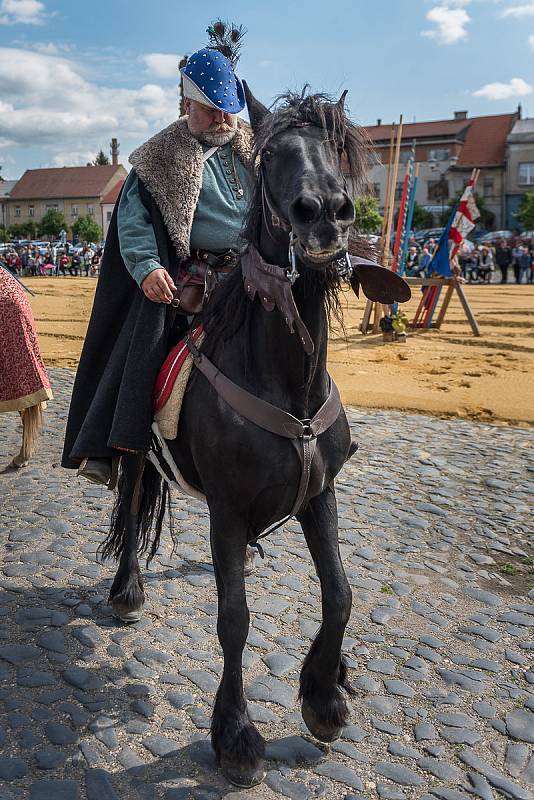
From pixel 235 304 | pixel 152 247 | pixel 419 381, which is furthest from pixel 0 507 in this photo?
pixel 419 381

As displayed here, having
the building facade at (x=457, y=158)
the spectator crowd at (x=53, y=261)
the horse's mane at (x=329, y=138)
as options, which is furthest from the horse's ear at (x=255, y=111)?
the building facade at (x=457, y=158)

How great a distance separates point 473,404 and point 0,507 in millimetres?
6504

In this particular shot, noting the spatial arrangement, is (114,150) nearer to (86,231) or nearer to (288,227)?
(86,231)

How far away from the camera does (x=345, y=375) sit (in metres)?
12.1

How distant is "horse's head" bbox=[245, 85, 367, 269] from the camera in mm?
2197

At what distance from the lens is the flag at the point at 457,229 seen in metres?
16.2

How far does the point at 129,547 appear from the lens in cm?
416

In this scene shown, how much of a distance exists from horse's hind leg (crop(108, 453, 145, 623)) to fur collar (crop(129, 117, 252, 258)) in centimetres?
127

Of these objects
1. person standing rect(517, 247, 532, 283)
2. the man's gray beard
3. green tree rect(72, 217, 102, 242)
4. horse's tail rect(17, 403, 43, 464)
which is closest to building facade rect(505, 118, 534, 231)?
person standing rect(517, 247, 532, 283)

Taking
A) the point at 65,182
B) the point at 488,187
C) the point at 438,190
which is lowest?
the point at 438,190

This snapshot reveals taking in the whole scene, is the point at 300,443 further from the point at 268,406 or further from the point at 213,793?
the point at 213,793

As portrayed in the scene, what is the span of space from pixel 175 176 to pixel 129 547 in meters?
2.00

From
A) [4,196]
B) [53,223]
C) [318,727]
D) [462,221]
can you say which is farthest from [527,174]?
[318,727]

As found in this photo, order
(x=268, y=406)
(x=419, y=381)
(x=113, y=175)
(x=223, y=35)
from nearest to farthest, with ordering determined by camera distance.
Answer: (x=268, y=406) < (x=223, y=35) < (x=419, y=381) < (x=113, y=175)
